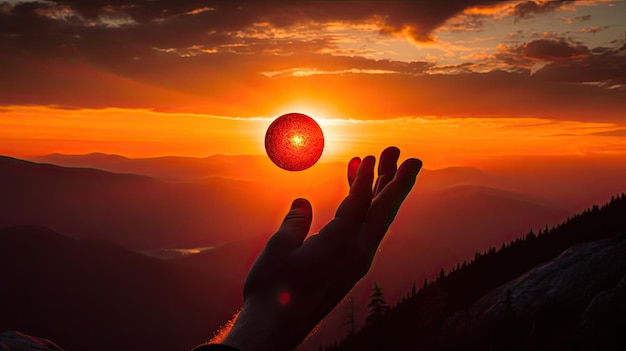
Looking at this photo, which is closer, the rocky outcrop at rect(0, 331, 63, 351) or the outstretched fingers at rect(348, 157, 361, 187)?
the outstretched fingers at rect(348, 157, 361, 187)

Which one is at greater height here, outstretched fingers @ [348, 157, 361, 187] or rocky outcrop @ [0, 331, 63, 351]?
outstretched fingers @ [348, 157, 361, 187]

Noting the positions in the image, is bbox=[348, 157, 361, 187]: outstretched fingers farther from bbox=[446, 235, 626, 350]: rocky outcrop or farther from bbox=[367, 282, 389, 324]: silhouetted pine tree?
bbox=[367, 282, 389, 324]: silhouetted pine tree

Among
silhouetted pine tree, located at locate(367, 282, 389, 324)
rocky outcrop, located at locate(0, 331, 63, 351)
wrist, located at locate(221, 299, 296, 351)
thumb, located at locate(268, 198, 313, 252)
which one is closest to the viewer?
wrist, located at locate(221, 299, 296, 351)

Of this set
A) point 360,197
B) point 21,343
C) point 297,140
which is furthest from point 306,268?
point 21,343

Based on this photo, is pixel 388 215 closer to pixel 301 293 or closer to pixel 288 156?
pixel 301 293

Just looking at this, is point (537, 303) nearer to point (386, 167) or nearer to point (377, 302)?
point (377, 302)

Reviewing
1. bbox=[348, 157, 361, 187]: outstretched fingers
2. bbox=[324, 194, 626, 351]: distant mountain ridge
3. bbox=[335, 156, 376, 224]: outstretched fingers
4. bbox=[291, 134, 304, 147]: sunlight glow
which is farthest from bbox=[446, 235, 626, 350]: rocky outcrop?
bbox=[335, 156, 376, 224]: outstretched fingers

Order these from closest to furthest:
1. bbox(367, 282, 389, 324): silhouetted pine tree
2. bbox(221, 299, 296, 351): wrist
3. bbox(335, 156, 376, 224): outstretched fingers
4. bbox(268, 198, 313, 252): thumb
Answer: bbox(221, 299, 296, 351): wrist → bbox(268, 198, 313, 252): thumb → bbox(335, 156, 376, 224): outstretched fingers → bbox(367, 282, 389, 324): silhouetted pine tree
